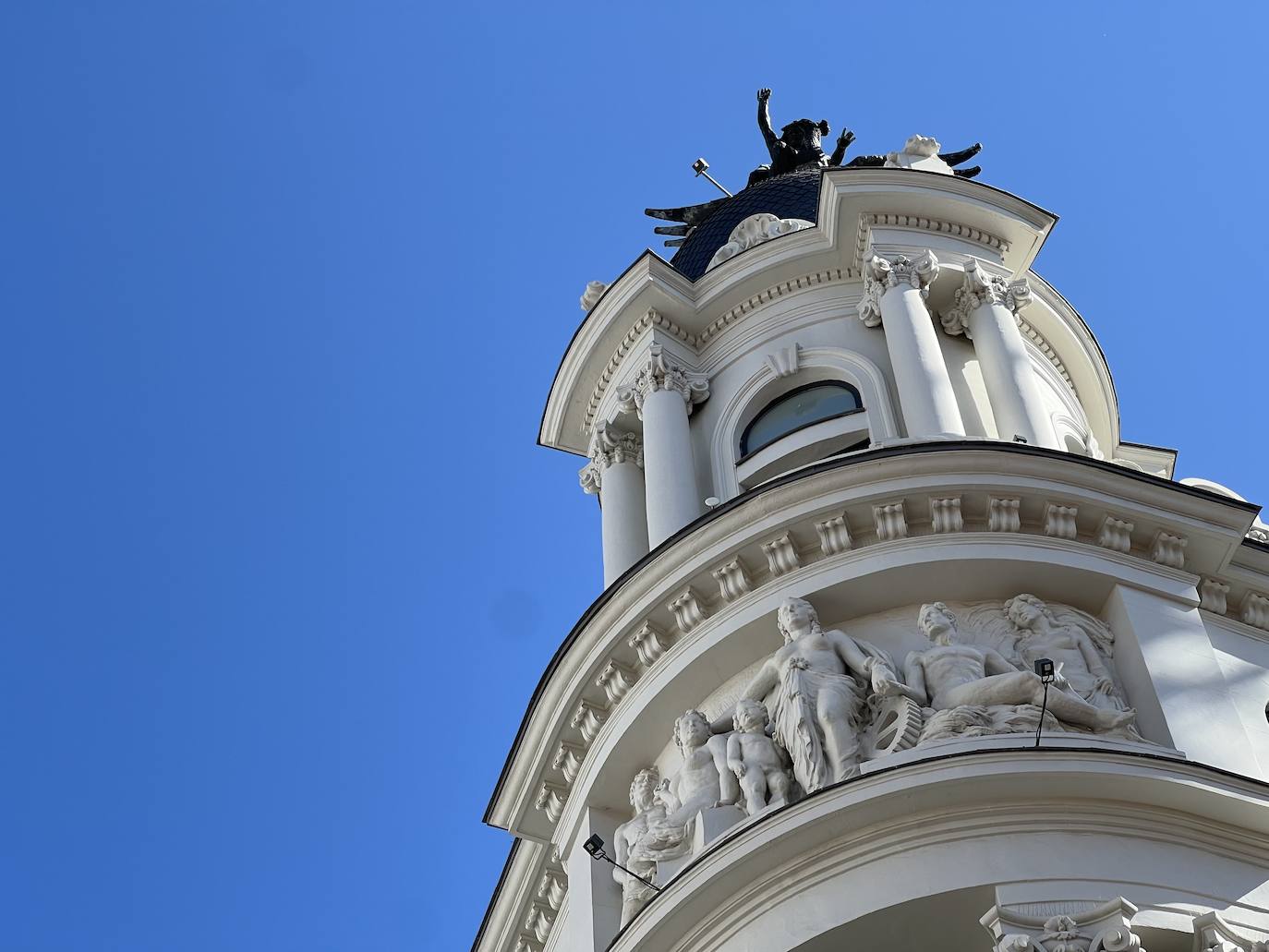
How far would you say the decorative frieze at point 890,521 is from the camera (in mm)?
19047

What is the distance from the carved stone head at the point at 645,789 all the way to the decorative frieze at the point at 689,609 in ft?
4.78

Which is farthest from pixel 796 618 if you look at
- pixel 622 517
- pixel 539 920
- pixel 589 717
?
pixel 622 517

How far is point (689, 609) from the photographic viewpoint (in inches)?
770

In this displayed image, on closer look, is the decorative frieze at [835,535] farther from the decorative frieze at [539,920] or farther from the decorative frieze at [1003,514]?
the decorative frieze at [539,920]

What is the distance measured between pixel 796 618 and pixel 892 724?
1657 mm

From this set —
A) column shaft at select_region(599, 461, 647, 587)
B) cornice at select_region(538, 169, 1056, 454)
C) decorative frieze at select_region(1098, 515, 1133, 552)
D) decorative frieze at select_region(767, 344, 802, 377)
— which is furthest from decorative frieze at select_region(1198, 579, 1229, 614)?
cornice at select_region(538, 169, 1056, 454)

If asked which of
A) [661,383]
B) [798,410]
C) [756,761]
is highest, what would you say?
[661,383]

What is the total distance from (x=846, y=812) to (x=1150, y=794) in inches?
94.1

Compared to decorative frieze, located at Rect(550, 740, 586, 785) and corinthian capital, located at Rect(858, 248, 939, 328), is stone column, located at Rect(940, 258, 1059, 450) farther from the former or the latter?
decorative frieze, located at Rect(550, 740, 586, 785)

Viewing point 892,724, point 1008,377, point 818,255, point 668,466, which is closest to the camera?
point 892,724

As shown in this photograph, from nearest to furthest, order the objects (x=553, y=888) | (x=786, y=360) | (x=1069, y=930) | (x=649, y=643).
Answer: (x=1069, y=930)
(x=649, y=643)
(x=553, y=888)
(x=786, y=360)

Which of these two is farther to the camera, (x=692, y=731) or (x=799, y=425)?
(x=799, y=425)

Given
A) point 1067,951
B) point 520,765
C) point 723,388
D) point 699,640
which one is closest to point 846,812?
point 1067,951

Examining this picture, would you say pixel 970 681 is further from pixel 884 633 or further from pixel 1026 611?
pixel 884 633
